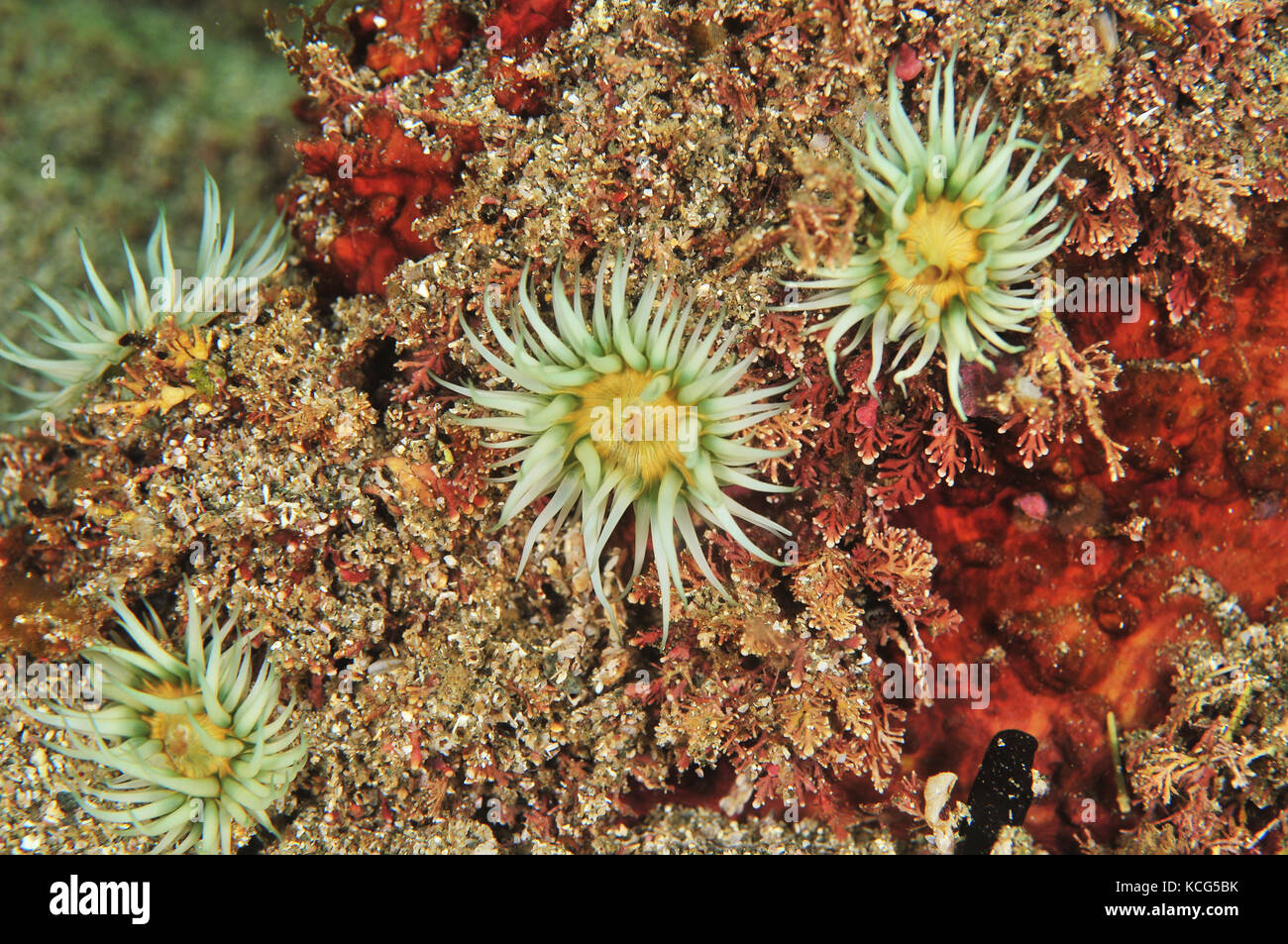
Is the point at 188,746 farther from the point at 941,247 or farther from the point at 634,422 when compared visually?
the point at 941,247

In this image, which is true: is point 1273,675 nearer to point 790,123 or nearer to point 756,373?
point 756,373

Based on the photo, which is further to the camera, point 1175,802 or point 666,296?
point 1175,802

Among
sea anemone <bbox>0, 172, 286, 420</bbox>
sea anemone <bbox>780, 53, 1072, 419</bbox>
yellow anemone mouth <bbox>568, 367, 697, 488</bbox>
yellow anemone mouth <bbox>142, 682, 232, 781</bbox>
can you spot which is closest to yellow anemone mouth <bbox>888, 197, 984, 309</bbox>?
sea anemone <bbox>780, 53, 1072, 419</bbox>

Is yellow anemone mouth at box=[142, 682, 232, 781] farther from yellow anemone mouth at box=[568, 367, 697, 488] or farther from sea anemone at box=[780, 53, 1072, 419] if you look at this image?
sea anemone at box=[780, 53, 1072, 419]

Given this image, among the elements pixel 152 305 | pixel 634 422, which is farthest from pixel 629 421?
pixel 152 305

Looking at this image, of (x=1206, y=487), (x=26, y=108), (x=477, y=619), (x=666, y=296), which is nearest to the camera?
(x=666, y=296)

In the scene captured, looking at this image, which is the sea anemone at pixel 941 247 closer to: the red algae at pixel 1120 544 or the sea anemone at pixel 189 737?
the red algae at pixel 1120 544

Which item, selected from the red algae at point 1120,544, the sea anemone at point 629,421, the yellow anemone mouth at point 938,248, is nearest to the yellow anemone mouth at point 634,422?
the sea anemone at point 629,421

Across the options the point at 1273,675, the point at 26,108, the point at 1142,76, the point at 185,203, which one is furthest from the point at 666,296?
the point at 26,108
